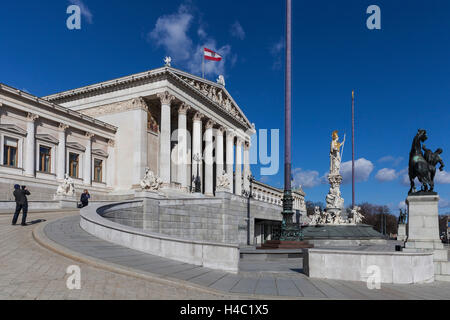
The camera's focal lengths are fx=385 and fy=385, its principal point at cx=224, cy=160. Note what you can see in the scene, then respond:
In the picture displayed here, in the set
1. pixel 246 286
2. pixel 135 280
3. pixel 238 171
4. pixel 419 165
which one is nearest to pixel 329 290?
pixel 246 286

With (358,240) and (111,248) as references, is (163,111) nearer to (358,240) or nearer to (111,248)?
(358,240)

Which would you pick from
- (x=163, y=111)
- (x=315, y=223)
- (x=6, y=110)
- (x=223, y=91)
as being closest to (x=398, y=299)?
(x=315, y=223)

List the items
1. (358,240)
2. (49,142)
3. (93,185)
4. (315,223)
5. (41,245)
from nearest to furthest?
1. (41,245)
2. (358,240)
3. (315,223)
4. (49,142)
5. (93,185)

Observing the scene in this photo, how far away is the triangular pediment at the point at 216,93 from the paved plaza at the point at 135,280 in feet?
124

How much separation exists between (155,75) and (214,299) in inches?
1603

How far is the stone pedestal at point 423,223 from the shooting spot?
45.1 feet

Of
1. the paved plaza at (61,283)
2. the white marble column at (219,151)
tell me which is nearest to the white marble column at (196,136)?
the white marble column at (219,151)

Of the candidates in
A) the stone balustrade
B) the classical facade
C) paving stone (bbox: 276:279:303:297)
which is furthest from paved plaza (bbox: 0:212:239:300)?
the stone balustrade

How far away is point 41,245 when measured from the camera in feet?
37.4

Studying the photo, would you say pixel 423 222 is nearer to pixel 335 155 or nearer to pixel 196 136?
pixel 335 155

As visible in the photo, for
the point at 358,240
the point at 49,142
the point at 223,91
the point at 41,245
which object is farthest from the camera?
the point at 223,91

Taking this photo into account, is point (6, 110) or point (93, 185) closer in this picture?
point (6, 110)

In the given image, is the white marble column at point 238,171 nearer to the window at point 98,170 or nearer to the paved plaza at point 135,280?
the window at point 98,170

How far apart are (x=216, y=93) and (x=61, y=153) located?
2800 centimetres
